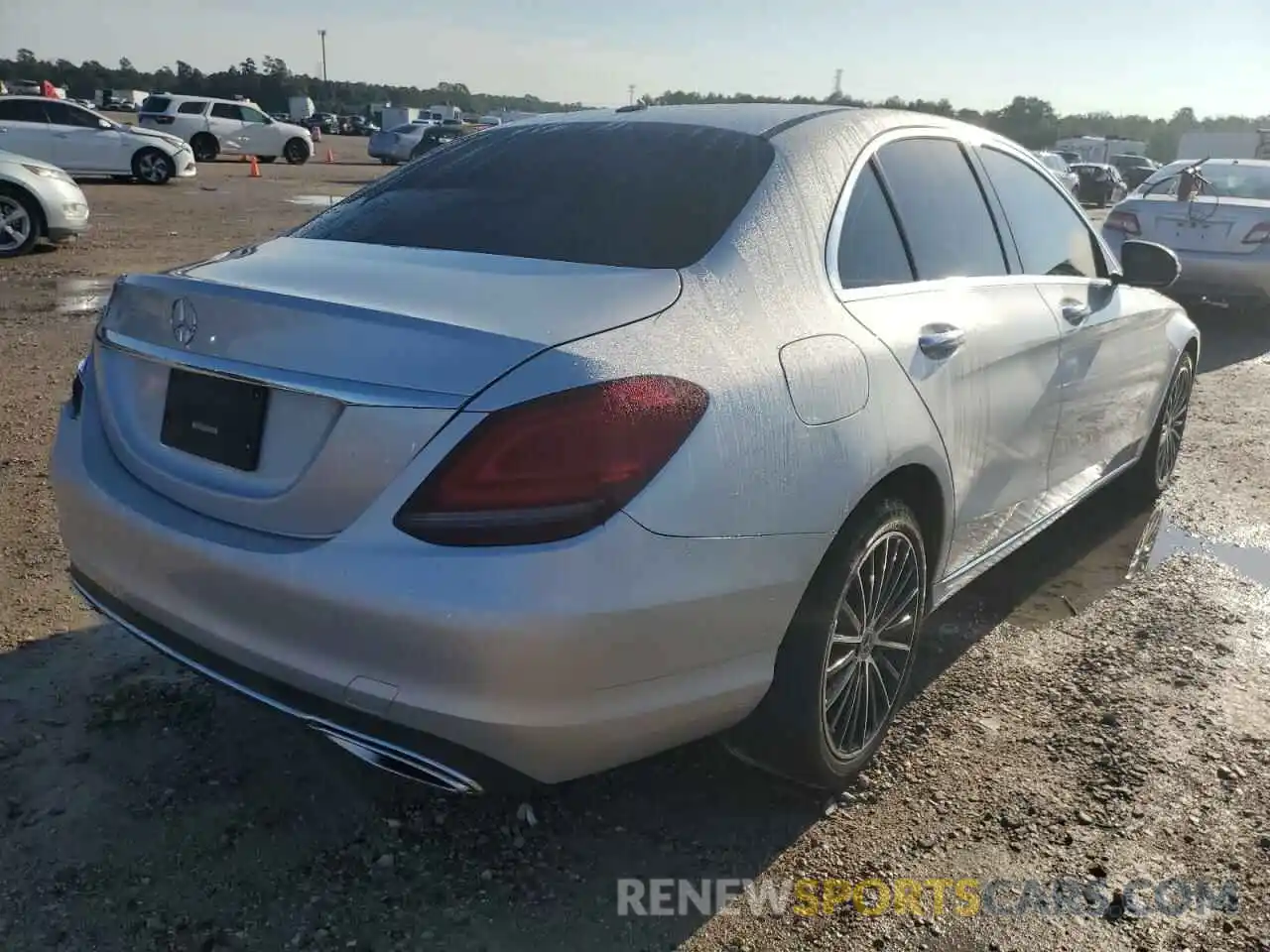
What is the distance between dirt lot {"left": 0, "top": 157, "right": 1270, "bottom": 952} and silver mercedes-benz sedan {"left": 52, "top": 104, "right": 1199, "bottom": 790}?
0.30m

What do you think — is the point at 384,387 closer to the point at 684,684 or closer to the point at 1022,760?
the point at 684,684

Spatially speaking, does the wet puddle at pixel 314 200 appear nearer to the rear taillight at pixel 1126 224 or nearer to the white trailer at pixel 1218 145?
the rear taillight at pixel 1126 224

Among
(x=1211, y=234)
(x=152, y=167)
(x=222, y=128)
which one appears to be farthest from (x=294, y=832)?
(x=222, y=128)

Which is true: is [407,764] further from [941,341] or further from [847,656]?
[941,341]

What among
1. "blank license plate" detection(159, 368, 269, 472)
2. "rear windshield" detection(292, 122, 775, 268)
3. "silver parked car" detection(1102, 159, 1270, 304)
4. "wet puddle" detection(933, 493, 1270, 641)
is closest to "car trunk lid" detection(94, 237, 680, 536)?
"blank license plate" detection(159, 368, 269, 472)

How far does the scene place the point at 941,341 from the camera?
281 cm

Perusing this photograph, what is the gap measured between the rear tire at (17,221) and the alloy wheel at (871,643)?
1083 cm

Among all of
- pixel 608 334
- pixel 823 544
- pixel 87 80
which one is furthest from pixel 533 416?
pixel 87 80

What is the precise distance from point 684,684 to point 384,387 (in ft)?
2.61

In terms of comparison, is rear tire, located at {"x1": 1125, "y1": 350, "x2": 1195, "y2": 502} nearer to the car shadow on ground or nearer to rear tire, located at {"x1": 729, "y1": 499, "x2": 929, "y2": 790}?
rear tire, located at {"x1": 729, "y1": 499, "x2": 929, "y2": 790}

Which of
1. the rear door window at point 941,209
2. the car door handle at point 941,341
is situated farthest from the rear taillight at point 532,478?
the rear door window at point 941,209

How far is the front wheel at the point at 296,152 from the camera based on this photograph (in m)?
31.5

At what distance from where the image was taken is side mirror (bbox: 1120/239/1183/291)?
14.2 feet

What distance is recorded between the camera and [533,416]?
1928 mm
